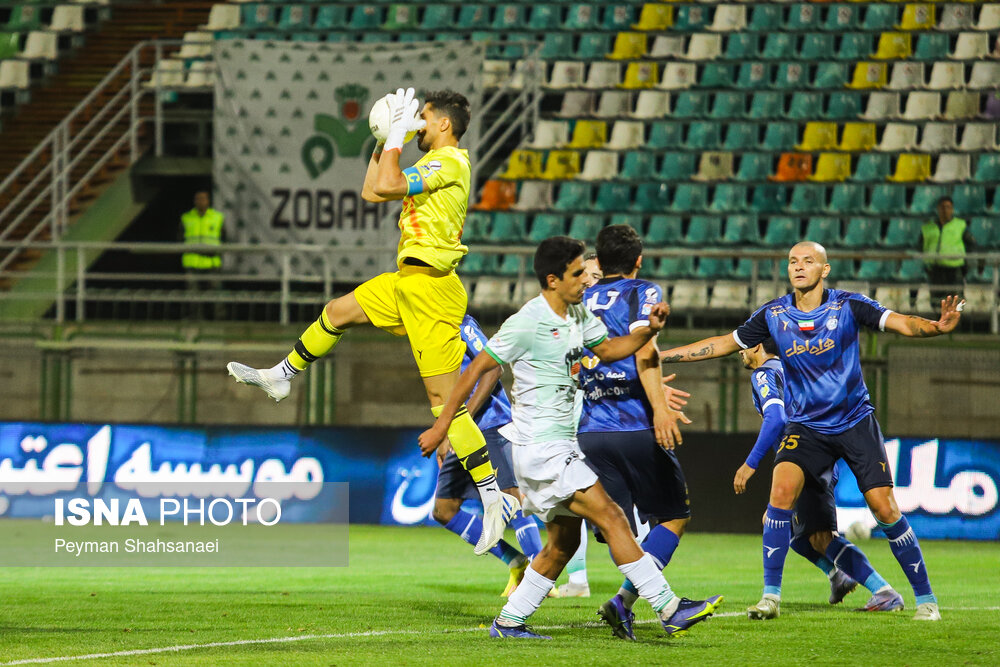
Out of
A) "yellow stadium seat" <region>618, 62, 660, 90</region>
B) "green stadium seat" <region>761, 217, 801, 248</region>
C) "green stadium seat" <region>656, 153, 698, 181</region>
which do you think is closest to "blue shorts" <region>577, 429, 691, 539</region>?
"green stadium seat" <region>761, 217, 801, 248</region>

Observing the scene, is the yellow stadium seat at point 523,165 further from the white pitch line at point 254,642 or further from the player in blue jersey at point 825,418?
the white pitch line at point 254,642

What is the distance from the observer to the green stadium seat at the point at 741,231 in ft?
61.3

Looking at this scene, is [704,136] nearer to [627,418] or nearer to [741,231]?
[741,231]

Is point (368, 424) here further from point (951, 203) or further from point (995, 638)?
point (995, 638)

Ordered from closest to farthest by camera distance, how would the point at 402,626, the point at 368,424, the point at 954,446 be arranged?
1. the point at 402,626
2. the point at 954,446
3. the point at 368,424

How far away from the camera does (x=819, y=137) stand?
769 inches

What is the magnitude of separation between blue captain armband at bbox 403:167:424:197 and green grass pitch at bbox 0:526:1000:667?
88.1 inches

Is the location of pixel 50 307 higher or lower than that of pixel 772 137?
lower

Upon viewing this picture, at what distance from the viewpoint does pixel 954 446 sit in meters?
14.0

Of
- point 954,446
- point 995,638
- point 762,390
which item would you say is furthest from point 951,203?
point 995,638

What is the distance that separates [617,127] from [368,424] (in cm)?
606

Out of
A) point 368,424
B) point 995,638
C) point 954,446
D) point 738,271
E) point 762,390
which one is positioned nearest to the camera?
point 995,638

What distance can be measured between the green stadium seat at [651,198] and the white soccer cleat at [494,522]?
1162cm

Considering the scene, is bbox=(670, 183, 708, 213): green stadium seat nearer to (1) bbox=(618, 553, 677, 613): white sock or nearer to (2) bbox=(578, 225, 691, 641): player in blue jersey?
(2) bbox=(578, 225, 691, 641): player in blue jersey
